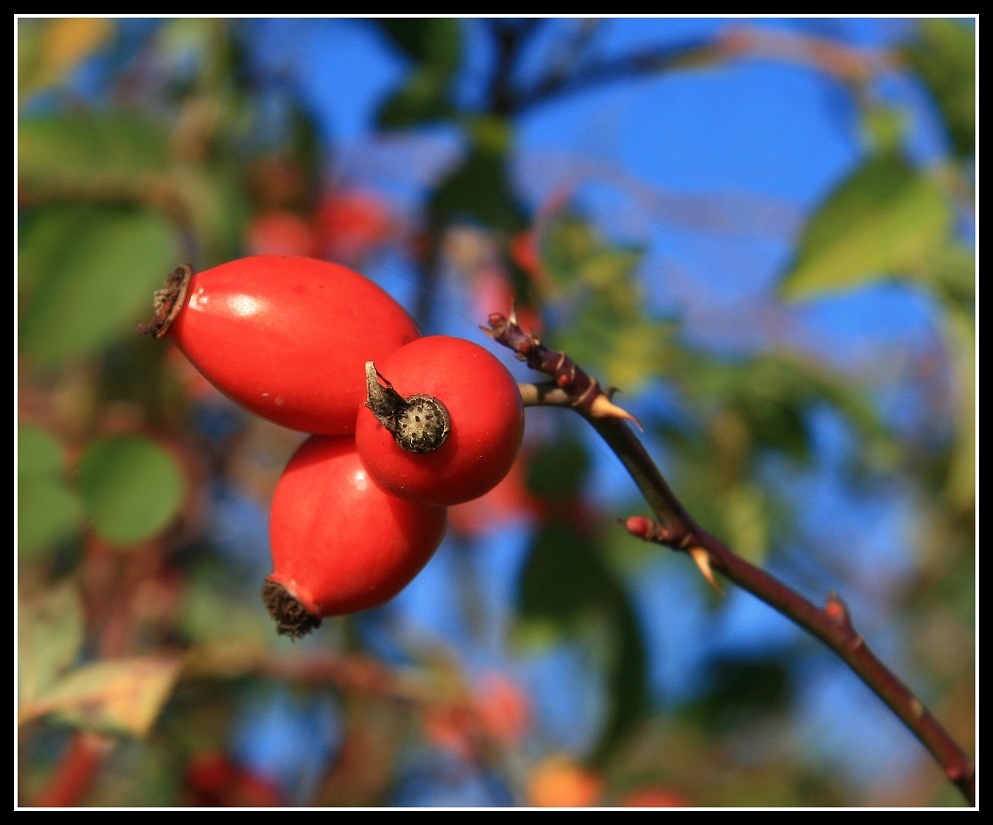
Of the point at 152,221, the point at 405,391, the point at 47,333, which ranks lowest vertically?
the point at 405,391

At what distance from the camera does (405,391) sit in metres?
0.57

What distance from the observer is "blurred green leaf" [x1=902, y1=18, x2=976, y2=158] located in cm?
143

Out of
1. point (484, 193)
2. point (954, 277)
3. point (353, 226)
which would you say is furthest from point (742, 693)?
point (353, 226)

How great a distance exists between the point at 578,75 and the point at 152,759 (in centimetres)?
138

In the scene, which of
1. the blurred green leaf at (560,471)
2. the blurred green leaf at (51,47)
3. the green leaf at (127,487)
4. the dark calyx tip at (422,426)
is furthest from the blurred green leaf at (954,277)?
the blurred green leaf at (51,47)

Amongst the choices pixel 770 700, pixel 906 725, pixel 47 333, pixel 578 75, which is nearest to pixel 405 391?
pixel 906 725

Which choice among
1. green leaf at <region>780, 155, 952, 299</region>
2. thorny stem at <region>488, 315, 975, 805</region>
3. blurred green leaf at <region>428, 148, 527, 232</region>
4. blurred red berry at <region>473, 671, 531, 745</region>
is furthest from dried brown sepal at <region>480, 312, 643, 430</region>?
blurred red berry at <region>473, 671, 531, 745</region>

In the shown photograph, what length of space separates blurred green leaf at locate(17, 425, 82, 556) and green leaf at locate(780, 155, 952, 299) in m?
1.05

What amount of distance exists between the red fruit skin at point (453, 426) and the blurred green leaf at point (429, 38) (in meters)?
1.09

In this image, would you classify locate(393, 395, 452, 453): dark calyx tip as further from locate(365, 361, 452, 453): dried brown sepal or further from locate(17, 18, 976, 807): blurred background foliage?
locate(17, 18, 976, 807): blurred background foliage

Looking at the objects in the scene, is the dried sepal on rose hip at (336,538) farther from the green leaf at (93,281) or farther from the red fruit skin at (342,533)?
the green leaf at (93,281)

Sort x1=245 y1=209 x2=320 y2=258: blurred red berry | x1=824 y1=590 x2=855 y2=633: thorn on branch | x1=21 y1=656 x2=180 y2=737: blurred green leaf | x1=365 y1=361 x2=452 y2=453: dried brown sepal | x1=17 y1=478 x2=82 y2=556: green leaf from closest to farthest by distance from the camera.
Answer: x1=365 y1=361 x2=452 y2=453: dried brown sepal → x1=824 y1=590 x2=855 y2=633: thorn on branch → x1=21 y1=656 x2=180 y2=737: blurred green leaf → x1=17 y1=478 x2=82 y2=556: green leaf → x1=245 y1=209 x2=320 y2=258: blurred red berry

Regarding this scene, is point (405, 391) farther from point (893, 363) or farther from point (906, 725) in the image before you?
point (893, 363)

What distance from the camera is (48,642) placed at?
3.13 ft
